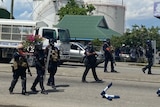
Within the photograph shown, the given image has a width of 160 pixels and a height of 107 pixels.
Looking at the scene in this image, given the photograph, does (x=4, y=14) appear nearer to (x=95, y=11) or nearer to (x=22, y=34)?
(x=22, y=34)

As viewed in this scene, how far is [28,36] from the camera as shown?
24.5 m

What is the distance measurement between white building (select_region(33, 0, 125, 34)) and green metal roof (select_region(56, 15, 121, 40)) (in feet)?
72.1

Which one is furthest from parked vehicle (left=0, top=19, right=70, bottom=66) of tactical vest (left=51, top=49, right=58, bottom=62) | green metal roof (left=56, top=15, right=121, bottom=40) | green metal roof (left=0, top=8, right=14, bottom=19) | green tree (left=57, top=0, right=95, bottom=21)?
green tree (left=57, top=0, right=95, bottom=21)

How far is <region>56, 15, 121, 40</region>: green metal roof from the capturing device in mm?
47741

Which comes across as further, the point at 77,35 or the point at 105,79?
the point at 77,35

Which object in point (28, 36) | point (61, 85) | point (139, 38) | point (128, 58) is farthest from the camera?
point (139, 38)

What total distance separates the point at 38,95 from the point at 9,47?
540 inches

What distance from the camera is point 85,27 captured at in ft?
162

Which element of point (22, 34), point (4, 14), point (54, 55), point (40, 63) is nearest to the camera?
point (40, 63)

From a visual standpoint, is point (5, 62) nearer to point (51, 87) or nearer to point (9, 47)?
point (9, 47)

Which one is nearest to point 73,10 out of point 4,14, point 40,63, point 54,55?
point 4,14

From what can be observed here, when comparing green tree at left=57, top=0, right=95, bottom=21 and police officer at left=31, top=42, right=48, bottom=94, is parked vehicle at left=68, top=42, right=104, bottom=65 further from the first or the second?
green tree at left=57, top=0, right=95, bottom=21

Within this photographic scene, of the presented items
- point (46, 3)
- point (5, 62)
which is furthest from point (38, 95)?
point (46, 3)

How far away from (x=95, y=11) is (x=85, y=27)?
26.0 m
